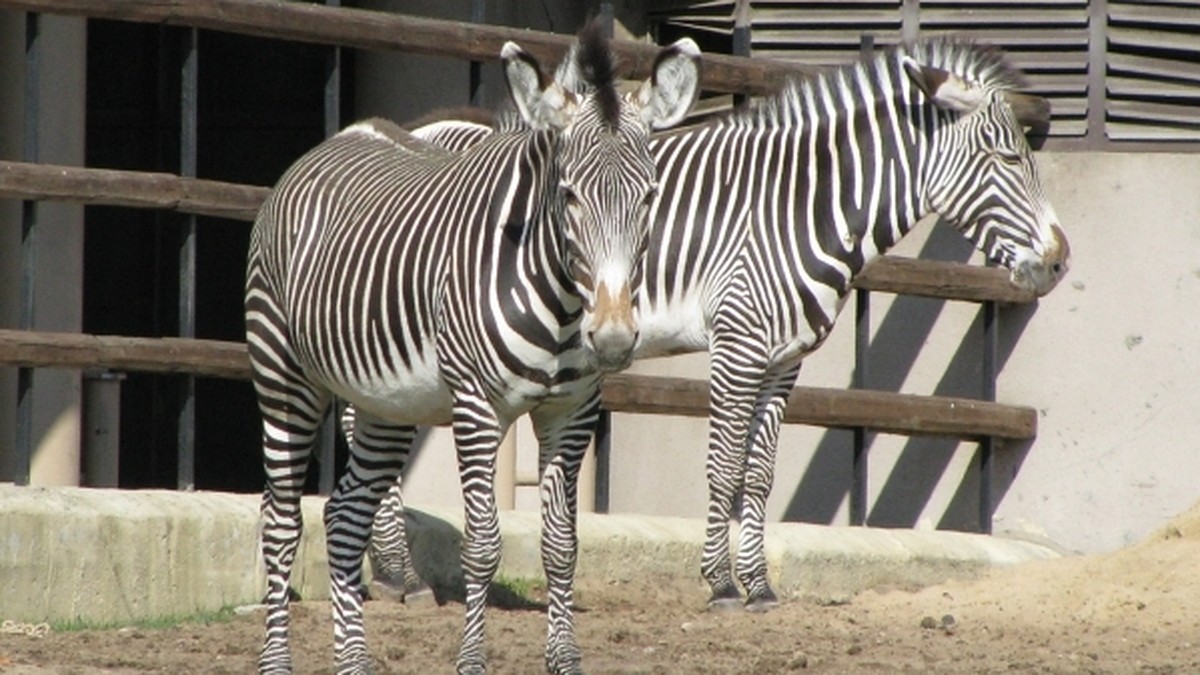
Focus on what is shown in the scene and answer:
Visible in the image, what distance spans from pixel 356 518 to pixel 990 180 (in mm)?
3398

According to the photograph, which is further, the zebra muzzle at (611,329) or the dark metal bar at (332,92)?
the dark metal bar at (332,92)

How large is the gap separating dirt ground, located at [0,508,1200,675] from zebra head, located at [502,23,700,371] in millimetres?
1612

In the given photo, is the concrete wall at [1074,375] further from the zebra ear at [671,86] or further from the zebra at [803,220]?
the zebra ear at [671,86]

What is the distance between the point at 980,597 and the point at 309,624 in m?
Answer: 3.02

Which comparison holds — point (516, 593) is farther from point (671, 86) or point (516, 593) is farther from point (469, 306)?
point (671, 86)

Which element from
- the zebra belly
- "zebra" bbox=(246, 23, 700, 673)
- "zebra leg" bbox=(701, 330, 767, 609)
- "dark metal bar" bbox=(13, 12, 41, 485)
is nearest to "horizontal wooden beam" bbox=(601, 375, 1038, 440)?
"zebra leg" bbox=(701, 330, 767, 609)

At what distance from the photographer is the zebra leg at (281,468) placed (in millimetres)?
6227

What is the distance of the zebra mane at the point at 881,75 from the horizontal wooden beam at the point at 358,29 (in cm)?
42

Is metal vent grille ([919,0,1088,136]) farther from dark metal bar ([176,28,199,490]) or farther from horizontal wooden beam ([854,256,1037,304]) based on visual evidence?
dark metal bar ([176,28,199,490])

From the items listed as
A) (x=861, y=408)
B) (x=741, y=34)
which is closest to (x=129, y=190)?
(x=741, y=34)

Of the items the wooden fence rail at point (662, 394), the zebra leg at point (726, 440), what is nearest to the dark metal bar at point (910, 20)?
the wooden fence rail at point (662, 394)

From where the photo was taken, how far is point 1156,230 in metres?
10.5

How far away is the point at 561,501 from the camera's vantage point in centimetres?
600

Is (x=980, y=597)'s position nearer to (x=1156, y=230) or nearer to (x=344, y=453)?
(x=1156, y=230)
